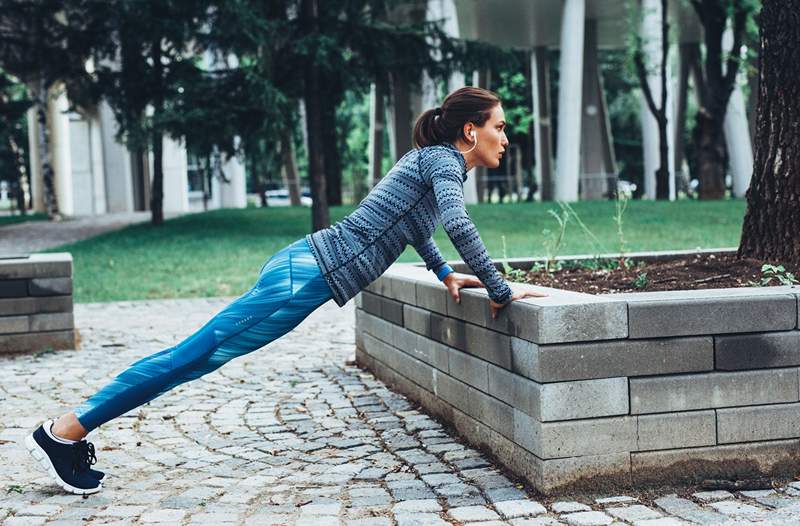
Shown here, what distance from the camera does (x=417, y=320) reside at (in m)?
6.29

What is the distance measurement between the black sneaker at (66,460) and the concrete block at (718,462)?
7.97ft

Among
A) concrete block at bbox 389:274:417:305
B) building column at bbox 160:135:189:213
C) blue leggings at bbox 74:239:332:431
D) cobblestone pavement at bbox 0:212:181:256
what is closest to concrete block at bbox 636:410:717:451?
blue leggings at bbox 74:239:332:431

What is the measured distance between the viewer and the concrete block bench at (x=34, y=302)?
8812 mm

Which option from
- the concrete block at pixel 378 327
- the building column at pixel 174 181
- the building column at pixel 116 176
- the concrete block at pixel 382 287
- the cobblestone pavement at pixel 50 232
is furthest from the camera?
the building column at pixel 174 181

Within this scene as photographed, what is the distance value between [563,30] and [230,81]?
14.5 m

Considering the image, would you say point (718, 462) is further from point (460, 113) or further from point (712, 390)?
point (460, 113)

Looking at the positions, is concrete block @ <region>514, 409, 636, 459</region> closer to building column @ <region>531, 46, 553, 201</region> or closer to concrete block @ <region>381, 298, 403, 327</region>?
concrete block @ <region>381, 298, 403, 327</region>

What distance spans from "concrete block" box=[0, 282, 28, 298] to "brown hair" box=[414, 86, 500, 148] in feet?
17.3

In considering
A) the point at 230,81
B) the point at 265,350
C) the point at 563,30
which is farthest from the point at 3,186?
the point at 265,350

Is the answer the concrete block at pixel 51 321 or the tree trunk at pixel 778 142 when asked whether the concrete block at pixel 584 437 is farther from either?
the concrete block at pixel 51 321

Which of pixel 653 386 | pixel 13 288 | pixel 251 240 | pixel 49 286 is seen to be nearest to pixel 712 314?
pixel 653 386

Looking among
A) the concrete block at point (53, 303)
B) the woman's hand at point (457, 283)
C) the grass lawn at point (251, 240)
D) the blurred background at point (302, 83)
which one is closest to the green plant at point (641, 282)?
the woman's hand at point (457, 283)

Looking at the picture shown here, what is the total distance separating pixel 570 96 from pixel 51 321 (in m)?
25.4

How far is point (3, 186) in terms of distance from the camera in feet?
236
